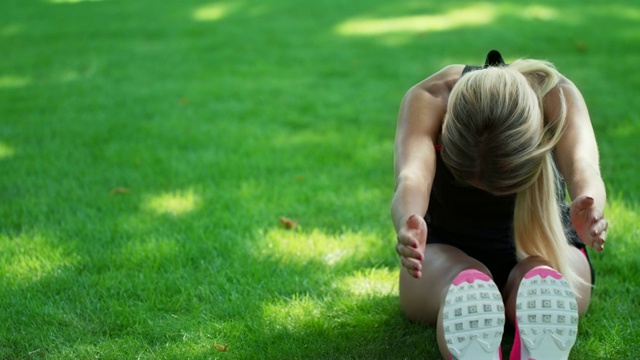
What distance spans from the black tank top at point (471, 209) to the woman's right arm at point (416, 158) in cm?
11

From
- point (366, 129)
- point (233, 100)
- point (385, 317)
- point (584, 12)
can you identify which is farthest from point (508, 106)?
point (584, 12)

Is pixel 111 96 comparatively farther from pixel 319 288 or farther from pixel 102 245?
pixel 319 288

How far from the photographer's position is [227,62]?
23.6ft

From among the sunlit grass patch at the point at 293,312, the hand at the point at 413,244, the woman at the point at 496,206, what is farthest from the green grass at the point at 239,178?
the hand at the point at 413,244

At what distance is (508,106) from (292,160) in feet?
7.87

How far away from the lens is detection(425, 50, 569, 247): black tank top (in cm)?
271

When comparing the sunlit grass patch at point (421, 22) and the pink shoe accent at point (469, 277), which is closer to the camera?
the pink shoe accent at point (469, 277)

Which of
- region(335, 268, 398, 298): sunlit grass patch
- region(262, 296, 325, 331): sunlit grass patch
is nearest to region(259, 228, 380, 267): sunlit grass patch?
region(335, 268, 398, 298): sunlit grass patch

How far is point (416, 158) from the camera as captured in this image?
2.49 metres

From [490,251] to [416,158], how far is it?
1.63ft

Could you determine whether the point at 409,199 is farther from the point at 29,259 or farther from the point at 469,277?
the point at 29,259

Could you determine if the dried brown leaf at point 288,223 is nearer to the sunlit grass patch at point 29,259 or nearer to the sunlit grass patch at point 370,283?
the sunlit grass patch at point 370,283

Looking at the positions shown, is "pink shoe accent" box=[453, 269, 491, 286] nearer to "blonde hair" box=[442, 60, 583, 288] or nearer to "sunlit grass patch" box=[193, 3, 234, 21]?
"blonde hair" box=[442, 60, 583, 288]

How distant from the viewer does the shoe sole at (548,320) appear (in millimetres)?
2242
